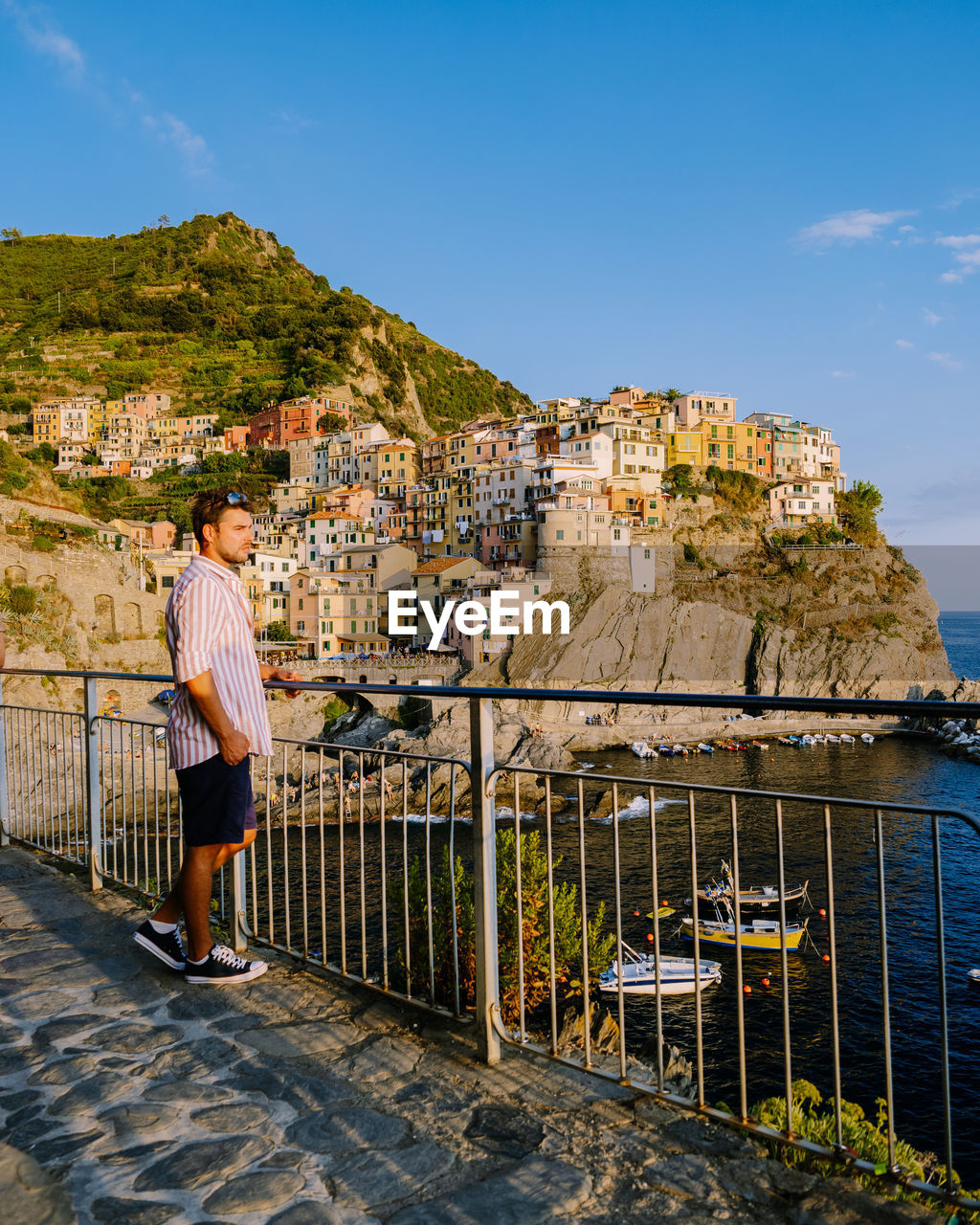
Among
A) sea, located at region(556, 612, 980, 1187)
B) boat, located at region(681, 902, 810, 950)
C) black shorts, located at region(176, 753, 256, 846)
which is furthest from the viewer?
boat, located at region(681, 902, 810, 950)

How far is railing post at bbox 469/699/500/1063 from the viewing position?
290 cm

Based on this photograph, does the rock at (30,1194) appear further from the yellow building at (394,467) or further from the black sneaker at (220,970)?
the yellow building at (394,467)

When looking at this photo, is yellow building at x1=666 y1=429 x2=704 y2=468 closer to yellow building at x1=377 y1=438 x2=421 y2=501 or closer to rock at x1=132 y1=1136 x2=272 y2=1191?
yellow building at x1=377 y1=438 x2=421 y2=501

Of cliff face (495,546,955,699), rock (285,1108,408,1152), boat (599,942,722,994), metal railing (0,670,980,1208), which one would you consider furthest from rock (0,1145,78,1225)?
cliff face (495,546,955,699)

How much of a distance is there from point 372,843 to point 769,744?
100.0ft

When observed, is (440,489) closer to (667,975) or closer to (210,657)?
(667,975)

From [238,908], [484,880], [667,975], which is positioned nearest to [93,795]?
[238,908]

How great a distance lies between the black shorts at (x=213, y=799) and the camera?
345 cm

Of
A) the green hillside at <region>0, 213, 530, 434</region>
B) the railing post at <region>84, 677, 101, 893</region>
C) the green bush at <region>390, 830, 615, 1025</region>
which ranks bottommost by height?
the green bush at <region>390, 830, 615, 1025</region>

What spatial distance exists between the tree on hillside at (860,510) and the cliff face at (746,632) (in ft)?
19.9

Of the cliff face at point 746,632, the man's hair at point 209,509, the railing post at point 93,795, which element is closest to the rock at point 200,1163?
the man's hair at point 209,509

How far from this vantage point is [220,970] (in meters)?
3.67

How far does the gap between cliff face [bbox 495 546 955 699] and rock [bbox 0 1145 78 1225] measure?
52.2m

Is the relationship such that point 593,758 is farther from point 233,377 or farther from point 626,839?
point 233,377
